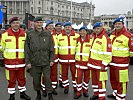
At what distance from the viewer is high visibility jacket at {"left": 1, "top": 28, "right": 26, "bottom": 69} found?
636 centimetres

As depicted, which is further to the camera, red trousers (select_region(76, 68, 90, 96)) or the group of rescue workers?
red trousers (select_region(76, 68, 90, 96))

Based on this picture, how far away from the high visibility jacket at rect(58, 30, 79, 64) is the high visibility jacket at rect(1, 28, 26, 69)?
130 centimetres

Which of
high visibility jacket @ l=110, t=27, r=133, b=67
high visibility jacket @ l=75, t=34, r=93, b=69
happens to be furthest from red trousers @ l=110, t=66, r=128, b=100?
high visibility jacket @ l=75, t=34, r=93, b=69

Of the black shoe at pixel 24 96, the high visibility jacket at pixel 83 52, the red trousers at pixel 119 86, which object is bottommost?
the black shoe at pixel 24 96

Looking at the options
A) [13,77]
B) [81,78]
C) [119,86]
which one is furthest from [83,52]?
[13,77]

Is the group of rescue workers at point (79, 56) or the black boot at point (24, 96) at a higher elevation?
the group of rescue workers at point (79, 56)

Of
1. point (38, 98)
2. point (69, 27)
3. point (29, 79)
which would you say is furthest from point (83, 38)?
point (29, 79)

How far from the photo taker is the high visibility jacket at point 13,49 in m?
6.36

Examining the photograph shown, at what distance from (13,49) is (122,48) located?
2.76m

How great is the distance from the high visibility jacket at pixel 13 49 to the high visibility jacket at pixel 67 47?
1298mm

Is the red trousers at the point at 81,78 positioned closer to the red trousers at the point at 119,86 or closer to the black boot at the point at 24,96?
the red trousers at the point at 119,86

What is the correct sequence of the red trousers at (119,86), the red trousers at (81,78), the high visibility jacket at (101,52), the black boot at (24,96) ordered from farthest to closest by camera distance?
the red trousers at (81,78) < the black boot at (24,96) < the red trousers at (119,86) < the high visibility jacket at (101,52)

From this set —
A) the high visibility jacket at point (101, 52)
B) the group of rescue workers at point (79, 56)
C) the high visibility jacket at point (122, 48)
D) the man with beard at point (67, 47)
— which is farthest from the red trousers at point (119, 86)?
the man with beard at point (67, 47)

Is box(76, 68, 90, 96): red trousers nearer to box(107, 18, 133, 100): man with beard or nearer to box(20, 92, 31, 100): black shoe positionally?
box(107, 18, 133, 100): man with beard
